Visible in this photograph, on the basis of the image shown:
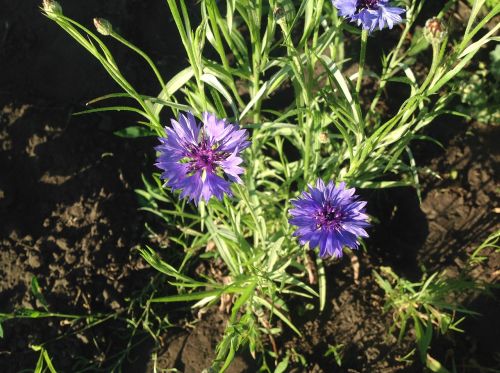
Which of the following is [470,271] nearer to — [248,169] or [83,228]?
[248,169]

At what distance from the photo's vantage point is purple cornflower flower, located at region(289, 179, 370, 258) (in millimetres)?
1091

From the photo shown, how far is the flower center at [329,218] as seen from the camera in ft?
3.64

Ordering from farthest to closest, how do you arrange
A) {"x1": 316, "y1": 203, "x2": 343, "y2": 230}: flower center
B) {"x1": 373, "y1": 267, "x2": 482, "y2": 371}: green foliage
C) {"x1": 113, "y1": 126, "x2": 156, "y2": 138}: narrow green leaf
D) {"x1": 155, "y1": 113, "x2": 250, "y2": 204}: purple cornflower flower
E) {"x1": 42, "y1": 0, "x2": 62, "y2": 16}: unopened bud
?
{"x1": 113, "y1": 126, "x2": 156, "y2": 138}: narrow green leaf → {"x1": 373, "y1": 267, "x2": 482, "y2": 371}: green foliage → {"x1": 316, "y1": 203, "x2": 343, "y2": 230}: flower center → {"x1": 155, "y1": 113, "x2": 250, "y2": 204}: purple cornflower flower → {"x1": 42, "y1": 0, "x2": 62, "y2": 16}: unopened bud

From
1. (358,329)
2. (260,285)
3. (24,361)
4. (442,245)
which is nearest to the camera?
(260,285)

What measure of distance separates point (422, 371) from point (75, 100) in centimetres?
151

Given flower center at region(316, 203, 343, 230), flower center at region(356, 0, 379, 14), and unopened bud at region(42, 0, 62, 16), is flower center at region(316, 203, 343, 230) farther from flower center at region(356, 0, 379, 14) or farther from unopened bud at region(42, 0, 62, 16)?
unopened bud at region(42, 0, 62, 16)

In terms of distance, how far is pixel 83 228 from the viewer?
5.32 ft

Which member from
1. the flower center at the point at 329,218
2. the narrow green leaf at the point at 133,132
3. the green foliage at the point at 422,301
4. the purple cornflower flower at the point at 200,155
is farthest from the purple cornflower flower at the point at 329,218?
the narrow green leaf at the point at 133,132

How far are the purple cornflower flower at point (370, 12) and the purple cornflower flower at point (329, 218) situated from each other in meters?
0.36

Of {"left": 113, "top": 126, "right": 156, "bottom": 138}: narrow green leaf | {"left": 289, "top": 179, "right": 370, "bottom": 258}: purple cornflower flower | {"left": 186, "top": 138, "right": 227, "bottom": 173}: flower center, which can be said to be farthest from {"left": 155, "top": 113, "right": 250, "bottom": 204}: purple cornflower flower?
{"left": 113, "top": 126, "right": 156, "bottom": 138}: narrow green leaf

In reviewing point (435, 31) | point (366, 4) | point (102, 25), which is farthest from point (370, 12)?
point (102, 25)

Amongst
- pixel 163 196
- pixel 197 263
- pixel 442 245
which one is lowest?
pixel 442 245

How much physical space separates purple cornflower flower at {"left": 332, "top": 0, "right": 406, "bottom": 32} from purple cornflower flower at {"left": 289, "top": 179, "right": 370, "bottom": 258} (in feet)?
1.18

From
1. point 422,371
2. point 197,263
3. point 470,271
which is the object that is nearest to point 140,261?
point 197,263
